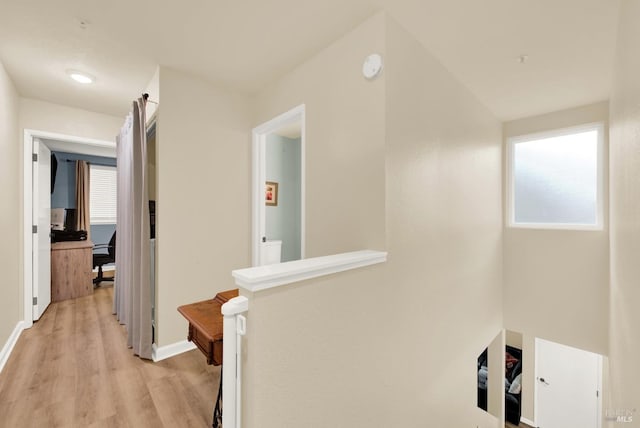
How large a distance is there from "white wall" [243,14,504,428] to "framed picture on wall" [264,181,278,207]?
5.46ft

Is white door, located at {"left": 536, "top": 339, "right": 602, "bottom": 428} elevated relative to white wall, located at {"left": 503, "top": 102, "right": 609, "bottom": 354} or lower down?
lower down

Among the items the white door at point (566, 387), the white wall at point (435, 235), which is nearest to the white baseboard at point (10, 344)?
the white wall at point (435, 235)

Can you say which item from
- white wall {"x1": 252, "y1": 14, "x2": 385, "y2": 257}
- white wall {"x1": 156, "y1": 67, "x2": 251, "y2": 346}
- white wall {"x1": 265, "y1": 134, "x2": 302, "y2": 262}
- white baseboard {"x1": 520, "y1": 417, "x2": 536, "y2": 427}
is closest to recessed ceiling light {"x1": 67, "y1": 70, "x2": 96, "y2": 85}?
white wall {"x1": 156, "y1": 67, "x2": 251, "y2": 346}

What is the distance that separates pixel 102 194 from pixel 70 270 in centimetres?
200

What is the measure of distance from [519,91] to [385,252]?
98.1 inches

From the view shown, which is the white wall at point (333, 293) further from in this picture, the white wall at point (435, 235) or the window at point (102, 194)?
the window at point (102, 194)

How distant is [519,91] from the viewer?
282cm

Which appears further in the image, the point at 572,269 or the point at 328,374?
the point at 572,269

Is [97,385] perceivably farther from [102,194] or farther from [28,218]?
[102,194]

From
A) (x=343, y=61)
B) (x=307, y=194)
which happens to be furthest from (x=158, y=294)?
(x=343, y=61)

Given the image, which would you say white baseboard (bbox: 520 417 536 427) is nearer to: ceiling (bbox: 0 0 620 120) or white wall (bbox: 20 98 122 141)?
ceiling (bbox: 0 0 620 120)

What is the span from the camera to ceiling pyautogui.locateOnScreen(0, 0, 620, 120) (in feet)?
5.57

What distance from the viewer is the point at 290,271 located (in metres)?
1.14

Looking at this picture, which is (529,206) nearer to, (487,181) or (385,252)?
(487,181)
